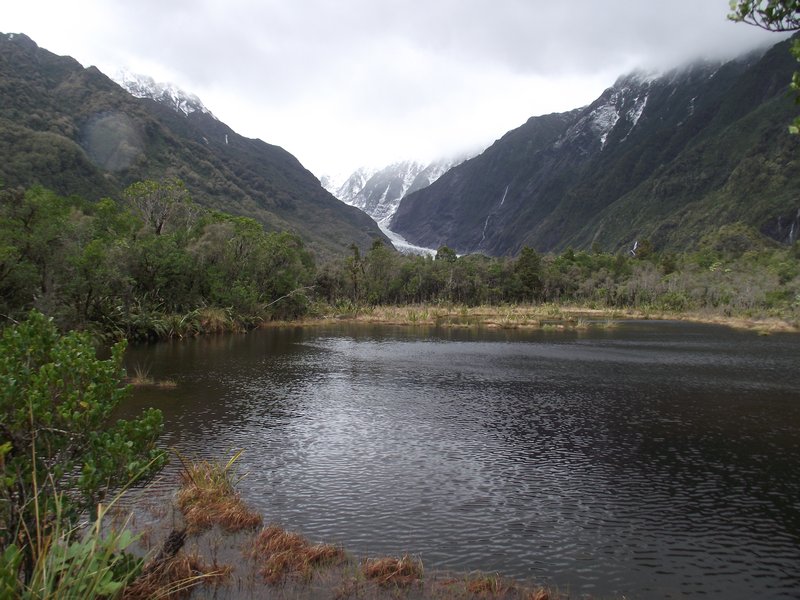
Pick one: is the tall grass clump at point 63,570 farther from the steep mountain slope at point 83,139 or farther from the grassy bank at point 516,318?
the steep mountain slope at point 83,139

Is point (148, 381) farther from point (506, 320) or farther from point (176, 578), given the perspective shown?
point (506, 320)

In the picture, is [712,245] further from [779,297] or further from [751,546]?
[751,546]

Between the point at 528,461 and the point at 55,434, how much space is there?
1292 centimetres

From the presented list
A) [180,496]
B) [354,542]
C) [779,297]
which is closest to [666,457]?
[354,542]

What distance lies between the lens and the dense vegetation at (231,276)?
35.3 m

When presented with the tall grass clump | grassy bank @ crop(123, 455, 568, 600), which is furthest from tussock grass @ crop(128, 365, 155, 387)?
the tall grass clump

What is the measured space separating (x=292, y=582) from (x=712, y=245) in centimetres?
20514

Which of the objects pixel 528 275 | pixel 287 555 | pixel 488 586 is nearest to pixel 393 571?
pixel 488 586

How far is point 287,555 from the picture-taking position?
32.4ft

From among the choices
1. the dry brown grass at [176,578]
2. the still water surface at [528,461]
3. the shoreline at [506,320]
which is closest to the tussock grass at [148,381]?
the still water surface at [528,461]

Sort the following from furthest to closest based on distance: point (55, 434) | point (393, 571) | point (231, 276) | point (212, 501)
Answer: point (231, 276), point (212, 501), point (393, 571), point (55, 434)

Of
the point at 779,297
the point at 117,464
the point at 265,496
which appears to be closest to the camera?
the point at 117,464

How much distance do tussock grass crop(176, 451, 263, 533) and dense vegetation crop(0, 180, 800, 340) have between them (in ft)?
78.6

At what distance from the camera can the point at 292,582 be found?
9.31m
